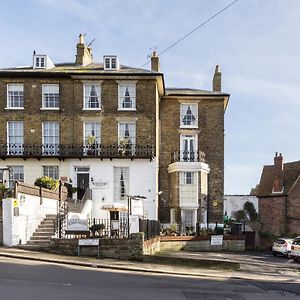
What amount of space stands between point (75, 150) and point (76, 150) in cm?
7

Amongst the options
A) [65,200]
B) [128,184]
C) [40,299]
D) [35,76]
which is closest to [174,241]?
[128,184]

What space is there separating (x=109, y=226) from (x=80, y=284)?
9.11 m

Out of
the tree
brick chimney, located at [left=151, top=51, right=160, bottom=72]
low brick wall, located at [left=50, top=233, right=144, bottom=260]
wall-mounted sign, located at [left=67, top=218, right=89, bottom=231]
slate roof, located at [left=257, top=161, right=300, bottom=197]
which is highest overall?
brick chimney, located at [left=151, top=51, right=160, bottom=72]

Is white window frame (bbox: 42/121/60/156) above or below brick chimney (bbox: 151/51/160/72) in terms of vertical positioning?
below

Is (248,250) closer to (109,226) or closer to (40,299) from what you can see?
(109,226)

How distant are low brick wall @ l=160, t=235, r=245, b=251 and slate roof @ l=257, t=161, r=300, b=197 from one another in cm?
1345

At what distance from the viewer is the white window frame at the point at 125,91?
33.3 meters

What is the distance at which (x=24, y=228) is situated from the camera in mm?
20969

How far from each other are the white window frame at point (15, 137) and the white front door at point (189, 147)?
40.2 ft

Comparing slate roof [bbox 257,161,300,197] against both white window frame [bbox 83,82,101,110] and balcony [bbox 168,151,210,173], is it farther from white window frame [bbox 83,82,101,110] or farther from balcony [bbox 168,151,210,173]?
white window frame [bbox 83,82,101,110]

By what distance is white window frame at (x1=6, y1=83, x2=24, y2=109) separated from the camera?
109 ft

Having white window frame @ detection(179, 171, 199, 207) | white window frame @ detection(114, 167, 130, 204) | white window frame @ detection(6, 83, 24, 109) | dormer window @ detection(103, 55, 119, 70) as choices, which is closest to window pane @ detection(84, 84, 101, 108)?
dormer window @ detection(103, 55, 119, 70)

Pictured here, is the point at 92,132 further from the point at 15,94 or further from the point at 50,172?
the point at 15,94

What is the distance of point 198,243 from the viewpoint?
30.7 m
